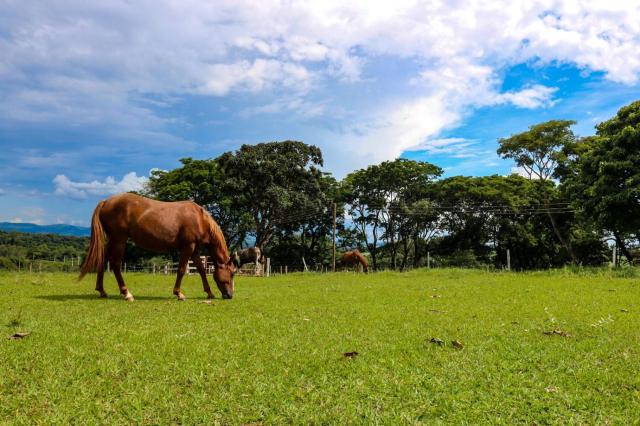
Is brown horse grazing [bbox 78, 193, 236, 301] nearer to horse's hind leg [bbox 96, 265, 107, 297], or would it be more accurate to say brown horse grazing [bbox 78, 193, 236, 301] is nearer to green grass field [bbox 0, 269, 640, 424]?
horse's hind leg [bbox 96, 265, 107, 297]

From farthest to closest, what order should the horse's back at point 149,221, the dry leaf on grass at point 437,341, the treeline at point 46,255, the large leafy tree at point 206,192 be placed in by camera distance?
the large leafy tree at point 206,192
the treeline at point 46,255
the horse's back at point 149,221
the dry leaf on grass at point 437,341

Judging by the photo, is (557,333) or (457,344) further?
(557,333)

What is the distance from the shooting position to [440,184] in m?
42.7

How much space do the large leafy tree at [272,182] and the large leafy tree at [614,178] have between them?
21.3 m

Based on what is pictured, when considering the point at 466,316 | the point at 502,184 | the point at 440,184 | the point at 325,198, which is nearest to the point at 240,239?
the point at 325,198

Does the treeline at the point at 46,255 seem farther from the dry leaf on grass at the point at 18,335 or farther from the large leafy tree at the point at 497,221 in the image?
the large leafy tree at the point at 497,221

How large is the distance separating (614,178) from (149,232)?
830 inches

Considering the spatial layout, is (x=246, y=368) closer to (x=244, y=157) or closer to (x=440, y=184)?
(x=244, y=157)

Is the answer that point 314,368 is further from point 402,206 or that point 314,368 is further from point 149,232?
point 402,206

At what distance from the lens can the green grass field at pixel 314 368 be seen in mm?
3352

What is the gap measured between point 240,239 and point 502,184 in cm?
2683

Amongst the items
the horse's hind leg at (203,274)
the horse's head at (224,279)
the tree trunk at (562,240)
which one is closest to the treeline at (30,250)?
the horse's hind leg at (203,274)

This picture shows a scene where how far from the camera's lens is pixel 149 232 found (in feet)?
32.1

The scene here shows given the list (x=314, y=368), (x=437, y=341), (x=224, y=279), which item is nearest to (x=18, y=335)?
(x=314, y=368)
